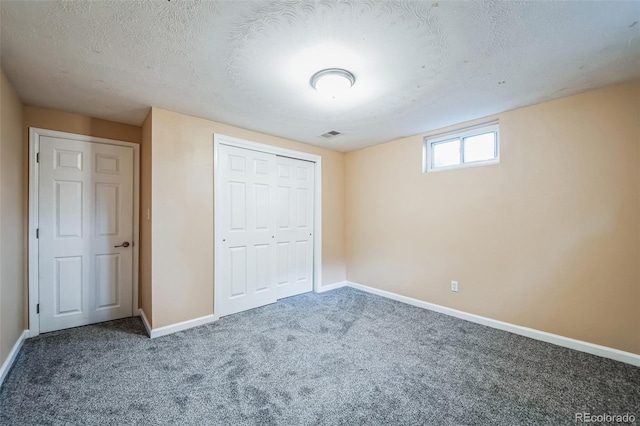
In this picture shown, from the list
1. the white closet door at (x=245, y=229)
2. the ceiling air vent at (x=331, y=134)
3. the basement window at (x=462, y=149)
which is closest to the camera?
the basement window at (x=462, y=149)

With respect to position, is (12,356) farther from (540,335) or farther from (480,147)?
(480,147)

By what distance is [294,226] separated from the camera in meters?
3.97

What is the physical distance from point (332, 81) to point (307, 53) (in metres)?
0.31

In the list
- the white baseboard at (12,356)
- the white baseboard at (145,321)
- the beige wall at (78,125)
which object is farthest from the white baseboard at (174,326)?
the beige wall at (78,125)

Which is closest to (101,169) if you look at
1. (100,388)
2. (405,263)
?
(100,388)

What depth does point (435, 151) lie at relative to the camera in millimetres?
3477

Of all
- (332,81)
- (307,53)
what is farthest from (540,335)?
(307,53)

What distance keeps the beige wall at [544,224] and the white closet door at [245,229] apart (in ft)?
6.20

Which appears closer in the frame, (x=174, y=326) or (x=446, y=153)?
(x=174, y=326)

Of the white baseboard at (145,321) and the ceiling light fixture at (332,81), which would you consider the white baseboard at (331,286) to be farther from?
the ceiling light fixture at (332,81)

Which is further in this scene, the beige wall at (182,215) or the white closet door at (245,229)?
the white closet door at (245,229)

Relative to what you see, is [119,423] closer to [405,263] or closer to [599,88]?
[405,263]

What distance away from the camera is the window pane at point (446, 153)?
10.7 feet

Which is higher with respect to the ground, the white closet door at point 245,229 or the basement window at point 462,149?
the basement window at point 462,149
